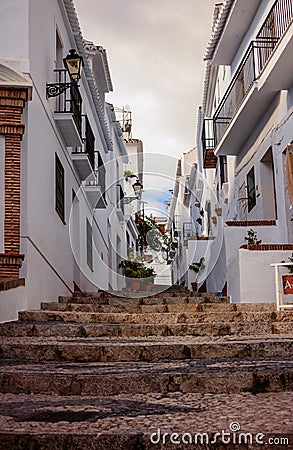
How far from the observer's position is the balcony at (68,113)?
11758 millimetres

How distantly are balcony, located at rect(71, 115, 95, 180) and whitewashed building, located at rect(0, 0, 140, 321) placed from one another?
0.02 meters

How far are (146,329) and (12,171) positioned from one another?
10.6 ft

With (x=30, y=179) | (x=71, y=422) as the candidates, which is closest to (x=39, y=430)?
(x=71, y=422)

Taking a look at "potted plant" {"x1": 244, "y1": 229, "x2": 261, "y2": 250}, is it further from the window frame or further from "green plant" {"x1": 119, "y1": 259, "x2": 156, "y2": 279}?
"green plant" {"x1": 119, "y1": 259, "x2": 156, "y2": 279}

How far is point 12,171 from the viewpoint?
29.3ft

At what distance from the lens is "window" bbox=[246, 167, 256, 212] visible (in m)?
15.3

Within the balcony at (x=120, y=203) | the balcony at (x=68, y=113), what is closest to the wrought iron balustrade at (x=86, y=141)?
the balcony at (x=68, y=113)

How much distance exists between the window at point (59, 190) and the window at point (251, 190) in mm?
4682

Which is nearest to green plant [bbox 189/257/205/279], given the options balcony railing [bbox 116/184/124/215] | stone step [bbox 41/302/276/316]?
stone step [bbox 41/302/276/316]

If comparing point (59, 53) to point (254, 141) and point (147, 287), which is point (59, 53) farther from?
point (147, 287)

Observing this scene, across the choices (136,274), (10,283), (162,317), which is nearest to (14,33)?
(10,283)

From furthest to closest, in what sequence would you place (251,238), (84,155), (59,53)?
(84,155) < (59,53) < (251,238)

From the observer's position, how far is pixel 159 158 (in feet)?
55.9

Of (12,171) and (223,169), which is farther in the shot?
(223,169)
